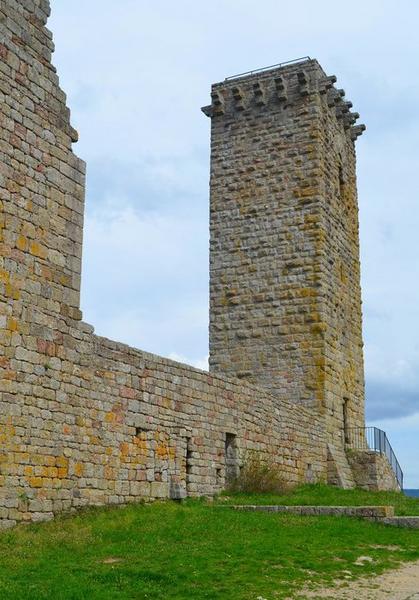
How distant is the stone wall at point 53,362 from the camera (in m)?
11.1

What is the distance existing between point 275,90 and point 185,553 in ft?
53.8

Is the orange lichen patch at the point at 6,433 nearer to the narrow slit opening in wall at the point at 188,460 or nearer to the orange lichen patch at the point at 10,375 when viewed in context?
the orange lichen patch at the point at 10,375

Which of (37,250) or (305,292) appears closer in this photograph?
(37,250)

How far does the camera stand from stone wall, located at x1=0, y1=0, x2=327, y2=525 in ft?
36.6

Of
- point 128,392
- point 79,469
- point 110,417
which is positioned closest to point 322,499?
point 128,392

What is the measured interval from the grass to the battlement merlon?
13.5 meters

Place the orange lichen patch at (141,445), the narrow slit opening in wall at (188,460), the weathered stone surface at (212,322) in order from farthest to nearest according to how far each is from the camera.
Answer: the narrow slit opening in wall at (188,460), the orange lichen patch at (141,445), the weathered stone surface at (212,322)

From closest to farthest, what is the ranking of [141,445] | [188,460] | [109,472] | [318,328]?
[109,472] → [141,445] → [188,460] → [318,328]

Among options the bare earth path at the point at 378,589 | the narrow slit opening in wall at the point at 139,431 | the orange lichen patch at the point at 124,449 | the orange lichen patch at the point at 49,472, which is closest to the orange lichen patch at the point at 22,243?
the orange lichen patch at the point at 49,472

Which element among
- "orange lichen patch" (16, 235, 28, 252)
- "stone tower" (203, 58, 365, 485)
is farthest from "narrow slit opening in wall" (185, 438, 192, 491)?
"stone tower" (203, 58, 365, 485)

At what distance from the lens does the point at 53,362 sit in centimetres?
1181

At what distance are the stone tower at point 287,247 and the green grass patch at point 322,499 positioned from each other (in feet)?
7.79

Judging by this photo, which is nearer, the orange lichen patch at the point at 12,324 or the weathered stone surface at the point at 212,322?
the orange lichen patch at the point at 12,324

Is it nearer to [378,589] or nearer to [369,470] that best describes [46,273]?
[378,589]
